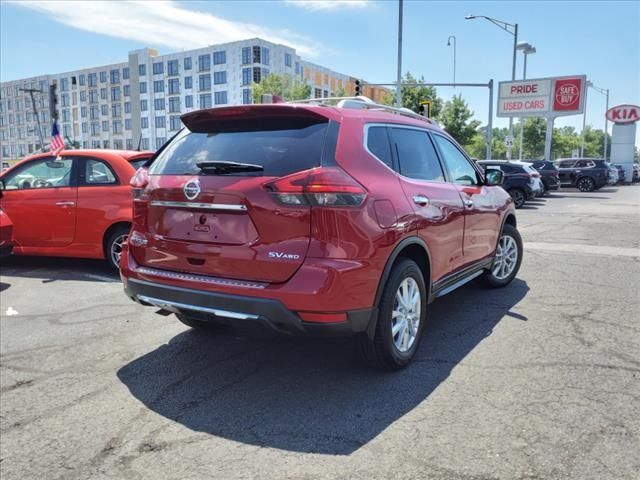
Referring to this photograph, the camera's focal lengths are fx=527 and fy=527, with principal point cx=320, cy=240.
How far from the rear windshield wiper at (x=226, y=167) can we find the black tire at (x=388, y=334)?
114 centimetres

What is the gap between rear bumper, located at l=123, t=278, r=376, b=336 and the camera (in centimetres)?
307

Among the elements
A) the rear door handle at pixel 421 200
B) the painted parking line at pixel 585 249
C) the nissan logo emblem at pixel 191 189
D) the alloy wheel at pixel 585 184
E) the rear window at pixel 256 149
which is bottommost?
the painted parking line at pixel 585 249

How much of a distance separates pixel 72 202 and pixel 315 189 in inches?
198

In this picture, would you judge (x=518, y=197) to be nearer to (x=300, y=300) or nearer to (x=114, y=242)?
(x=114, y=242)

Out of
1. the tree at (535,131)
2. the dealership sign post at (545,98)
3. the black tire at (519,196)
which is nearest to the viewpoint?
the black tire at (519,196)

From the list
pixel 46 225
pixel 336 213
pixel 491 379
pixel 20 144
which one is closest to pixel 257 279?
pixel 336 213

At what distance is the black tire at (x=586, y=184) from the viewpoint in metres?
29.7

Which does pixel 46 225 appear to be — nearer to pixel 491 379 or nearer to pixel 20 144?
pixel 491 379

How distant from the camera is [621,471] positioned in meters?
2.59

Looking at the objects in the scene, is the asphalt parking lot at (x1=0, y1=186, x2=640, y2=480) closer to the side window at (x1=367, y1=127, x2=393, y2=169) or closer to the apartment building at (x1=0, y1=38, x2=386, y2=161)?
the side window at (x1=367, y1=127, x2=393, y2=169)

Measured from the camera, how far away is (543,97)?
36562 mm

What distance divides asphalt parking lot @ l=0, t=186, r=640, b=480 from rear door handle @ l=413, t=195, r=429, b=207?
1.18m

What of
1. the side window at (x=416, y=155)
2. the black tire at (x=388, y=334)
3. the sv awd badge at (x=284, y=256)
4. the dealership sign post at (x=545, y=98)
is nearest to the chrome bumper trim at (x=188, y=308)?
the sv awd badge at (x=284, y=256)

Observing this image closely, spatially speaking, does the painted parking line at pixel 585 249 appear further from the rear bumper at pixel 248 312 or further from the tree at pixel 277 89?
the tree at pixel 277 89
